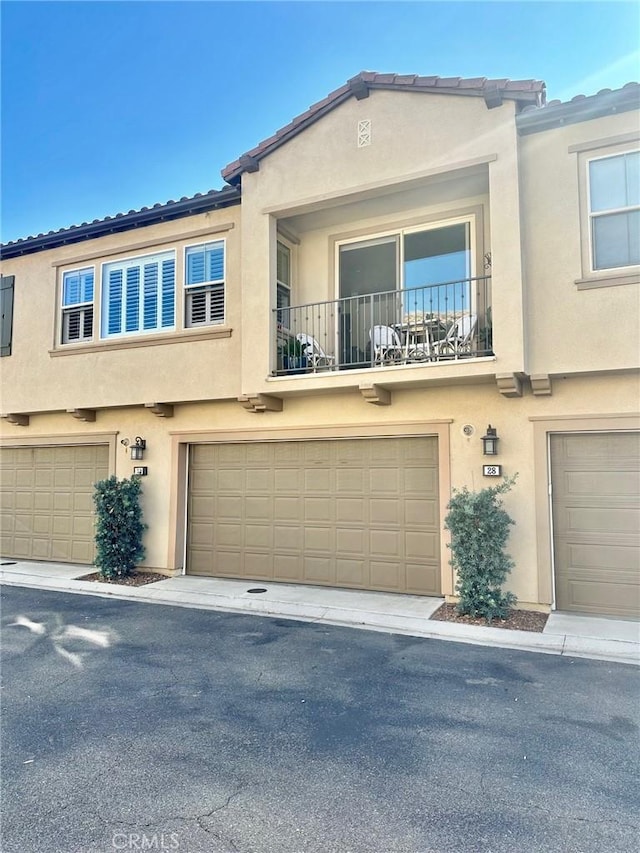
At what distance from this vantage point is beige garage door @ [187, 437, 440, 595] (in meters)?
8.43

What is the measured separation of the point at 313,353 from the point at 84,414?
5252 millimetres

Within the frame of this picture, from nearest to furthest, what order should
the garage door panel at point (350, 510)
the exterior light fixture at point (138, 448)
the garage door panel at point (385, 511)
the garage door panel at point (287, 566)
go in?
1. the garage door panel at point (385, 511)
2. the garage door panel at point (350, 510)
3. the garage door panel at point (287, 566)
4. the exterior light fixture at point (138, 448)

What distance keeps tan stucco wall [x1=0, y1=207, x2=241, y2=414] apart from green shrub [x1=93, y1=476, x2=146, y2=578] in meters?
1.73

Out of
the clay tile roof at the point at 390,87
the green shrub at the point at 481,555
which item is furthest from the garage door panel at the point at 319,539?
the clay tile roof at the point at 390,87

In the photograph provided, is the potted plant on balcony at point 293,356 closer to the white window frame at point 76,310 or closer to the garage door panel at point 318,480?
the garage door panel at point 318,480

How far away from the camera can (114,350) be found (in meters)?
10.4

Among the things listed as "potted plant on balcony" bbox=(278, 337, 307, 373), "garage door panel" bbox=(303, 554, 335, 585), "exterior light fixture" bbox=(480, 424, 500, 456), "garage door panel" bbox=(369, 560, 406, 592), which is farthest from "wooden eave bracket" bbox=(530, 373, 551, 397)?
"garage door panel" bbox=(303, 554, 335, 585)

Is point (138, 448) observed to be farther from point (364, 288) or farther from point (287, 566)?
point (364, 288)

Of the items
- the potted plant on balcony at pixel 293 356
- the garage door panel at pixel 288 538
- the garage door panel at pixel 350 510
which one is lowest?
the garage door panel at pixel 288 538

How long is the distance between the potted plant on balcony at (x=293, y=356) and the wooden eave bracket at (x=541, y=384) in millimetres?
3619

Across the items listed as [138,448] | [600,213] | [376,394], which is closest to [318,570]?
[376,394]

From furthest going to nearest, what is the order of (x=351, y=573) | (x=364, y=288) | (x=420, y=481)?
(x=364, y=288) < (x=351, y=573) < (x=420, y=481)

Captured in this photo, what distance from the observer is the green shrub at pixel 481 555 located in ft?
22.9

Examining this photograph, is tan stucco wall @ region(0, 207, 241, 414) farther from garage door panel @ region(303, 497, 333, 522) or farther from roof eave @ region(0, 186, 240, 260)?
garage door panel @ region(303, 497, 333, 522)
